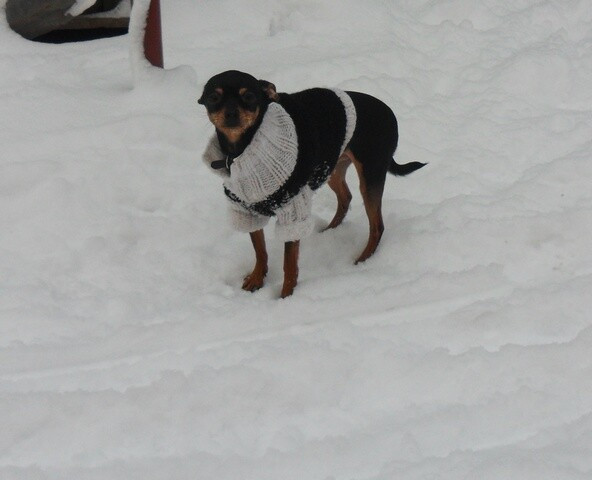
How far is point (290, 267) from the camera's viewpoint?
3154mm

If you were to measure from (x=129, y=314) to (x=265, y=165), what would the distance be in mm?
890

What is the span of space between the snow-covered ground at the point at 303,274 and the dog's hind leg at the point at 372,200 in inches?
3.7

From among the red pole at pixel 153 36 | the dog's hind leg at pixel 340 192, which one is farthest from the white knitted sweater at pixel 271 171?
the red pole at pixel 153 36

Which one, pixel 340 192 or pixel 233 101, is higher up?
pixel 233 101

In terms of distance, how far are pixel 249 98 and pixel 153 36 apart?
1.93 meters

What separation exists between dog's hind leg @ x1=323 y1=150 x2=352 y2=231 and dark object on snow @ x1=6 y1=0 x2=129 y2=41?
2413mm

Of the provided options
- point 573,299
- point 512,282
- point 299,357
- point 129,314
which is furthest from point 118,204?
point 573,299

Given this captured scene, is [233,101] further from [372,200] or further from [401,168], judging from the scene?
[401,168]

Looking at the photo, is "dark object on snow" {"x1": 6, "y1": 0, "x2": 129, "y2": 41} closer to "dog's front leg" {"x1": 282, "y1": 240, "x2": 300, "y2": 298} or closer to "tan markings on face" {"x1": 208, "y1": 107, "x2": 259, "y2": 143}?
"tan markings on face" {"x1": 208, "y1": 107, "x2": 259, "y2": 143}

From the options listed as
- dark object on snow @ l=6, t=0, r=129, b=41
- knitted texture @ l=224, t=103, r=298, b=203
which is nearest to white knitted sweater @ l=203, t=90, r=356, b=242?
knitted texture @ l=224, t=103, r=298, b=203

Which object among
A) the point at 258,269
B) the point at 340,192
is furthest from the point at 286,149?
the point at 340,192

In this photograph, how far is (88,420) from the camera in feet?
7.52

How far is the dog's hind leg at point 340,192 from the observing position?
3.63 meters

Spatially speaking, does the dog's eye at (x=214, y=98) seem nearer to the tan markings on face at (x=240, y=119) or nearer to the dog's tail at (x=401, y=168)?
the tan markings on face at (x=240, y=119)
